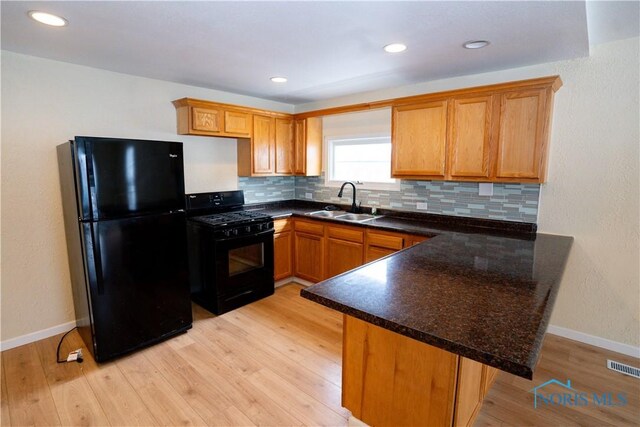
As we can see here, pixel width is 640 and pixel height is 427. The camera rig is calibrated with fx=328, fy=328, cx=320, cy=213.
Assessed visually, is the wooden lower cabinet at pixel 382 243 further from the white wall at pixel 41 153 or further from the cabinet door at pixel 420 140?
the white wall at pixel 41 153

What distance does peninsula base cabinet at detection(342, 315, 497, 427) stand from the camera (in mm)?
1342

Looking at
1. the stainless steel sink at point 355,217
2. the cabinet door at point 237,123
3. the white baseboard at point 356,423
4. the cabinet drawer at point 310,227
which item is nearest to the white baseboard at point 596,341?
the stainless steel sink at point 355,217

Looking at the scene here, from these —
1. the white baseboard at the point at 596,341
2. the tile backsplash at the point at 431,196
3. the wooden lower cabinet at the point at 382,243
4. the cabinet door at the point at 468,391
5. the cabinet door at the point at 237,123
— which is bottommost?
the white baseboard at the point at 596,341

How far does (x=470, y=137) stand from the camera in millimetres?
2811

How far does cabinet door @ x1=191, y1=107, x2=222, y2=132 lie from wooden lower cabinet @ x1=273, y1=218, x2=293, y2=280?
121 cm

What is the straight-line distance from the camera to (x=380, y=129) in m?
3.73

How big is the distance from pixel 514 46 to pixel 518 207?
4.35ft

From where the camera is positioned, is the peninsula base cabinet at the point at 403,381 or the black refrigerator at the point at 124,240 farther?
the black refrigerator at the point at 124,240

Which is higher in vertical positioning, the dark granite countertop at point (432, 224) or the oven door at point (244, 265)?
the dark granite countertop at point (432, 224)

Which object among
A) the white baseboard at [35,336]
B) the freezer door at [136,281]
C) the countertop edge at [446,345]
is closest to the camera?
the countertop edge at [446,345]

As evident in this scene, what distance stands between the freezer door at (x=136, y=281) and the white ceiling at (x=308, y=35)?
1.26 metres

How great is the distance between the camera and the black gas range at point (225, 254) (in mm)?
3121

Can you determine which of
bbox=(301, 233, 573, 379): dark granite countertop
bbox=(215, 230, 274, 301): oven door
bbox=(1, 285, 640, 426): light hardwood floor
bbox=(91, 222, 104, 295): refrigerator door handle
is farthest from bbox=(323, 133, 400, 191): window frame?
bbox=(91, 222, 104, 295): refrigerator door handle

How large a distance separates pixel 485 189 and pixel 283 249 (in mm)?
2230
